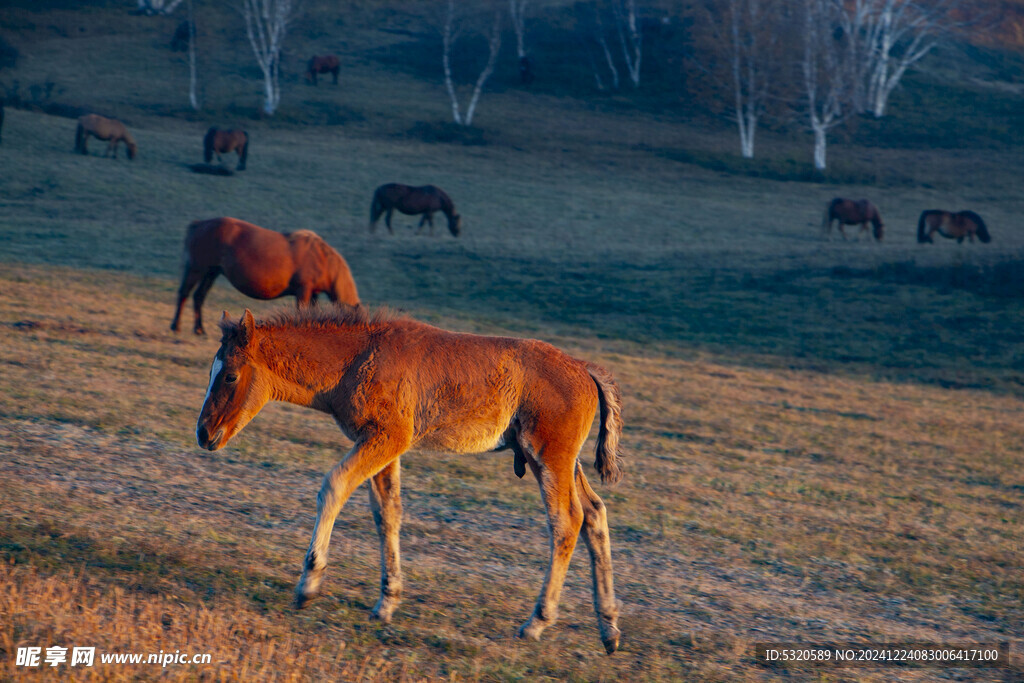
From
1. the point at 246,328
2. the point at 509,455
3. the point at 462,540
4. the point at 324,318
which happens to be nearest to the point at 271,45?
the point at 509,455

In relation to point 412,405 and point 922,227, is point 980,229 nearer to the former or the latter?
point 922,227

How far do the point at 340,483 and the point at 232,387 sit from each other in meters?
0.87

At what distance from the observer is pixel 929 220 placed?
33.4m

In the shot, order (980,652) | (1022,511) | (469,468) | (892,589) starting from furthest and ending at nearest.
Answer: (1022,511), (469,468), (892,589), (980,652)

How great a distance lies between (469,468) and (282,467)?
6.28 feet

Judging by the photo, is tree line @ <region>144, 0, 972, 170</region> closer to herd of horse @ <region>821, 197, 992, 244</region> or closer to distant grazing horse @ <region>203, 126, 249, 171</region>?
distant grazing horse @ <region>203, 126, 249, 171</region>

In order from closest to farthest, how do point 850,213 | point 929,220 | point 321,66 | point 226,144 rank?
point 929,220, point 850,213, point 226,144, point 321,66

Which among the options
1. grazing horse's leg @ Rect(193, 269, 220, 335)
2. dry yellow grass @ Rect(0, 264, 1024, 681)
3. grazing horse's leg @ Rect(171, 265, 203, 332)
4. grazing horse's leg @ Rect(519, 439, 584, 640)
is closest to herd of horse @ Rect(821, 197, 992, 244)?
dry yellow grass @ Rect(0, 264, 1024, 681)

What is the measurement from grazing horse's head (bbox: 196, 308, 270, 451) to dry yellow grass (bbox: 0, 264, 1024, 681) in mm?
1002

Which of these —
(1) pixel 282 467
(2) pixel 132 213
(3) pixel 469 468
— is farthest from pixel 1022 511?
(2) pixel 132 213

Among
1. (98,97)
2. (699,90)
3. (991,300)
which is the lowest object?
(991,300)

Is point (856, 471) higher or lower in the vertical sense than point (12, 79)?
lower

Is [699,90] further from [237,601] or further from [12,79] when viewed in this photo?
[237,601]

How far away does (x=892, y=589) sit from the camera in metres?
7.25
